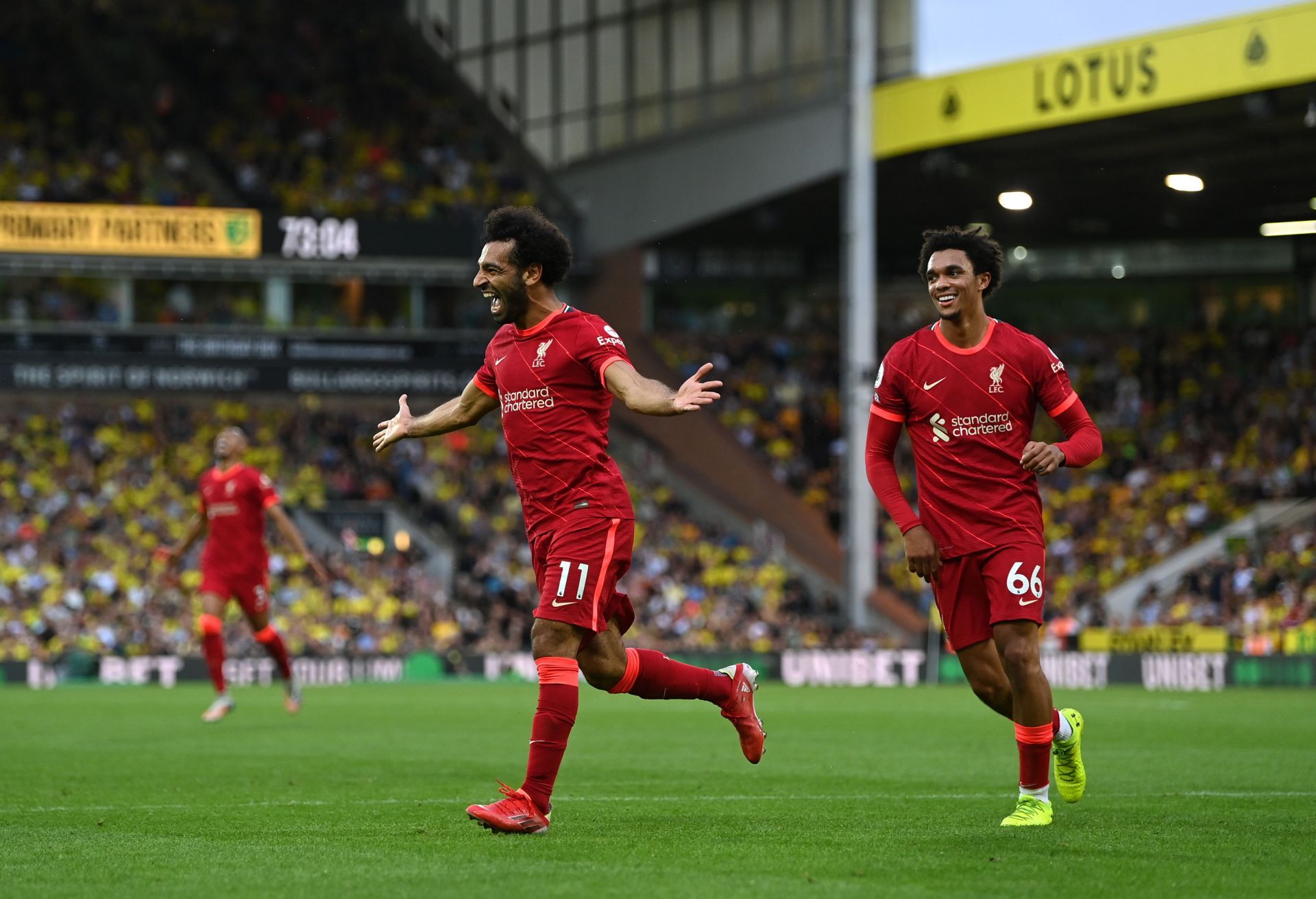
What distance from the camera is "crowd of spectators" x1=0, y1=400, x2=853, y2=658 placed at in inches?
1302

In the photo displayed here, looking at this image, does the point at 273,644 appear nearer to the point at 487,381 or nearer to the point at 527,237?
the point at 487,381

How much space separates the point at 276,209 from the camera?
129 ft

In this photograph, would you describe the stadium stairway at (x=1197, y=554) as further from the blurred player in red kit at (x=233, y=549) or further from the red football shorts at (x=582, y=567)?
the red football shorts at (x=582, y=567)

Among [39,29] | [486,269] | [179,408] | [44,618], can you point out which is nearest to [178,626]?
[44,618]

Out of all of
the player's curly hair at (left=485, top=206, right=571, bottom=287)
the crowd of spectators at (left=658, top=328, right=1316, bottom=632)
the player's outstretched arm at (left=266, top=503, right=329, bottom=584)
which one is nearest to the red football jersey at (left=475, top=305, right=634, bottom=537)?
the player's curly hair at (left=485, top=206, right=571, bottom=287)

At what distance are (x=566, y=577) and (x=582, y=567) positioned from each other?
8 centimetres

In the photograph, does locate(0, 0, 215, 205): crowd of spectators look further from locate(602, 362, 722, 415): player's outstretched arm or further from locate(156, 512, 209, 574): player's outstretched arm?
locate(602, 362, 722, 415): player's outstretched arm

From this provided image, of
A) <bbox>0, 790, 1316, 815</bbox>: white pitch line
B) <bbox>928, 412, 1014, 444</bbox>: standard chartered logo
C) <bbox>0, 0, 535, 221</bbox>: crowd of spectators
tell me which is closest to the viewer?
<bbox>928, 412, 1014, 444</bbox>: standard chartered logo

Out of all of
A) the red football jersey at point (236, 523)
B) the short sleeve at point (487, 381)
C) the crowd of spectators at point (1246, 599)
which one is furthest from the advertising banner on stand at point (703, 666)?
the short sleeve at point (487, 381)

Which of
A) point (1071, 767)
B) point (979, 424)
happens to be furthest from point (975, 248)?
point (1071, 767)

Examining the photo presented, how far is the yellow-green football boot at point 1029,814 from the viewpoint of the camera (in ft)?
25.9

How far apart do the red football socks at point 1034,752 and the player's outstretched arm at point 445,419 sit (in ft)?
9.37

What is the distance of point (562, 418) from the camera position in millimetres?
7961

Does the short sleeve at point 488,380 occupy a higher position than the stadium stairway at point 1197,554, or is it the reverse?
the short sleeve at point 488,380
